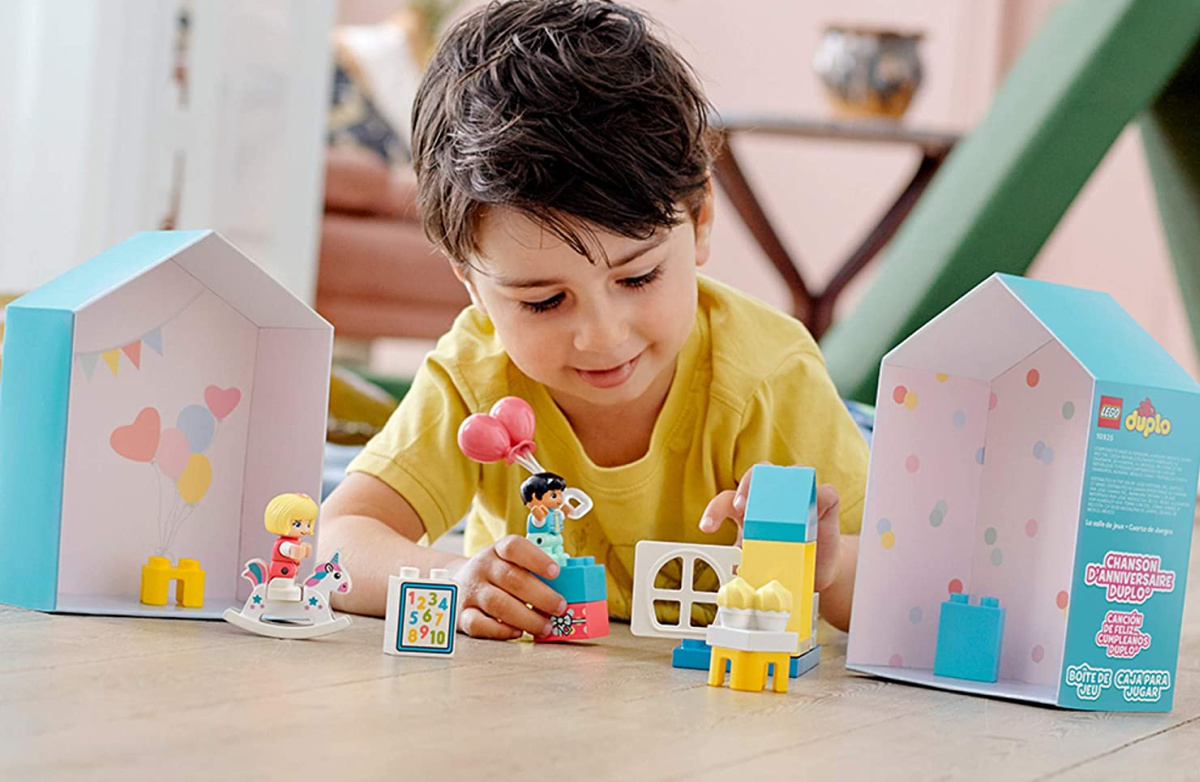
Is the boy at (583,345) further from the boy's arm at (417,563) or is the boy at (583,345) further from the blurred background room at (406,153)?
the blurred background room at (406,153)

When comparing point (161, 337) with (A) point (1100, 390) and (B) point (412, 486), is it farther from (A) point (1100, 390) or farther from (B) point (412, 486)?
(A) point (1100, 390)

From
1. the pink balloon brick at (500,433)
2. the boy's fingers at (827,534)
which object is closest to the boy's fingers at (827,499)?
the boy's fingers at (827,534)

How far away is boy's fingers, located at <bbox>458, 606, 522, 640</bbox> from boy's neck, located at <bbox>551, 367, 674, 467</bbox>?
27 centimetres

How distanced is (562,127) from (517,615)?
1.20 feet

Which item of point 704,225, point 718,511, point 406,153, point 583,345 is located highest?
point 406,153

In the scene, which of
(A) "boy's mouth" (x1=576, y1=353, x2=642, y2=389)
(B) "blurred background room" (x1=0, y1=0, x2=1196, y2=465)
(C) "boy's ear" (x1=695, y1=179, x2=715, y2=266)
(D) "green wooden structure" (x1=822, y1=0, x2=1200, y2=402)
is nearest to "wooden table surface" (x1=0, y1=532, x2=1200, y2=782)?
(A) "boy's mouth" (x1=576, y1=353, x2=642, y2=389)

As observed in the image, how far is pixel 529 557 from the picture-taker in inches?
Answer: 42.7

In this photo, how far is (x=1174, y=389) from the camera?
0.96 metres

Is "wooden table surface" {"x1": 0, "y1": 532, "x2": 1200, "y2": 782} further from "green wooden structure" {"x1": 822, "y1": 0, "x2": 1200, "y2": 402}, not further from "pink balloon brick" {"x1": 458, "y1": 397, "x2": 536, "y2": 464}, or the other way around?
"green wooden structure" {"x1": 822, "y1": 0, "x2": 1200, "y2": 402}

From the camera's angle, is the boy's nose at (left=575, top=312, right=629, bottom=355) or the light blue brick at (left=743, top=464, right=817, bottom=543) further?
the boy's nose at (left=575, top=312, right=629, bottom=355)

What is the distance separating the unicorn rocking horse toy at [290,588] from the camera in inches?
40.6

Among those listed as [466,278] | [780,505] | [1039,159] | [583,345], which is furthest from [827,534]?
[1039,159]

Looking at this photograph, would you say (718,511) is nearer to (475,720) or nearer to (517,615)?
(517,615)

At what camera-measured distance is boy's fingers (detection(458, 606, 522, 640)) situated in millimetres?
1093
